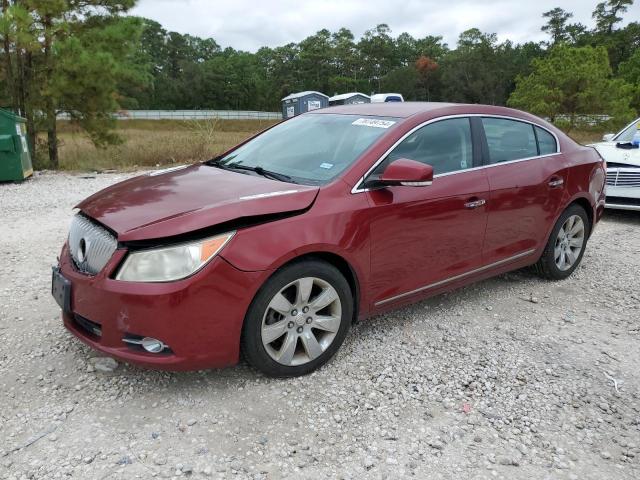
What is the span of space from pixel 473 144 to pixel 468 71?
66874 mm

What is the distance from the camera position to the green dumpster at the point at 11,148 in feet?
32.0

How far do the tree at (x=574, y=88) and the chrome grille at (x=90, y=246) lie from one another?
17.7m

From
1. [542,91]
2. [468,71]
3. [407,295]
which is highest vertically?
[468,71]

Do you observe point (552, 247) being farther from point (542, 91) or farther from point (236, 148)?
point (542, 91)

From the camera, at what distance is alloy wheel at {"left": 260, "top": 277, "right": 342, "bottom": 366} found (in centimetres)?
290

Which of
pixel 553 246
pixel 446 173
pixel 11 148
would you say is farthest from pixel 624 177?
pixel 11 148

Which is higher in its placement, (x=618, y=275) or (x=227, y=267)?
(x=227, y=267)

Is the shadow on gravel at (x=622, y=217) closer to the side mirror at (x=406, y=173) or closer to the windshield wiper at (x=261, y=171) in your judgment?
the side mirror at (x=406, y=173)

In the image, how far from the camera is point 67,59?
1228 cm

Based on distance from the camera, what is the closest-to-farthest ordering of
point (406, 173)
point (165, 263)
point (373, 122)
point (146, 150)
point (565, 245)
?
point (165, 263), point (406, 173), point (373, 122), point (565, 245), point (146, 150)

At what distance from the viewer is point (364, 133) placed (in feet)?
11.7

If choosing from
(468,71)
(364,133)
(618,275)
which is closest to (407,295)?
(364,133)

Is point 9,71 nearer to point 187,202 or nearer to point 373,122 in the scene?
point 373,122

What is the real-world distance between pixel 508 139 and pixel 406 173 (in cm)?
156
